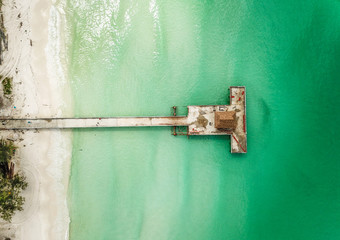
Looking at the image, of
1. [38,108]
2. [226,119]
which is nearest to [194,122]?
[226,119]

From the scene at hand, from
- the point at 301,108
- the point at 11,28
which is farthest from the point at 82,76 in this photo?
the point at 301,108

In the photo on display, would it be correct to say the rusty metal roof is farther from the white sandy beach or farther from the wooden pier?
the white sandy beach

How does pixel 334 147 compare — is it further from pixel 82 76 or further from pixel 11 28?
pixel 11 28

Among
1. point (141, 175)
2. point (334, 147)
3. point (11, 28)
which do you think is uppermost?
point (11, 28)

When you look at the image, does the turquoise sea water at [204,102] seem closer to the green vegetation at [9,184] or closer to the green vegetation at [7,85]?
the green vegetation at [9,184]

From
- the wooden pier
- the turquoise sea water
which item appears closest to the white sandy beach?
the wooden pier

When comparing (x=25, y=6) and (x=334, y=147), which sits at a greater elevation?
(x=25, y=6)
